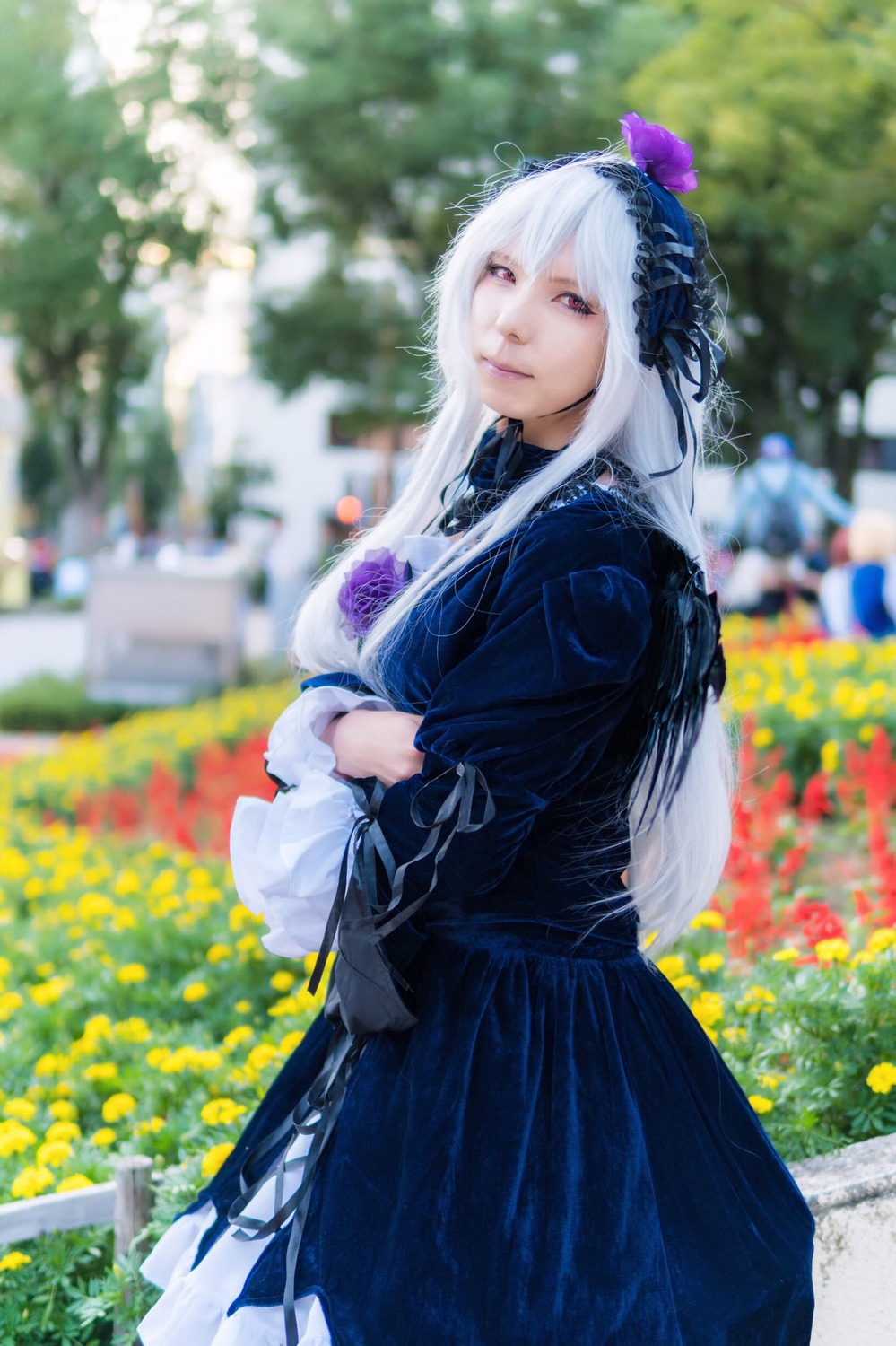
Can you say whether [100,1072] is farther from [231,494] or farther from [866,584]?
[231,494]

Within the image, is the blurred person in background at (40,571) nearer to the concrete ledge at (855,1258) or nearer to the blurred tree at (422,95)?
the blurred tree at (422,95)

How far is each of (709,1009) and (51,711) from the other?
9.89 metres

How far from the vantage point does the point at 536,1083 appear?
5.34ft

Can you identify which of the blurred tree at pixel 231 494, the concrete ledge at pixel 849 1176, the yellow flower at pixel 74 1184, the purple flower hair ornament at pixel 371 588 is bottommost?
the yellow flower at pixel 74 1184

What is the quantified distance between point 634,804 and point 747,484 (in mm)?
8790

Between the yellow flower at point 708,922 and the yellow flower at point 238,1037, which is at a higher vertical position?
the yellow flower at point 708,922

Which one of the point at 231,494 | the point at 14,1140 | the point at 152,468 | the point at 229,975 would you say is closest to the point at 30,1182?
the point at 14,1140

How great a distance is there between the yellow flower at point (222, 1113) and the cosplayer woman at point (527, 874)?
76 cm

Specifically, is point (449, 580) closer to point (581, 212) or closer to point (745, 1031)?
Result: point (581, 212)

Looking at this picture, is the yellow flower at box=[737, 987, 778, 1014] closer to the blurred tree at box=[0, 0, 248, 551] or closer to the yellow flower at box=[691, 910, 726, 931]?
the yellow flower at box=[691, 910, 726, 931]

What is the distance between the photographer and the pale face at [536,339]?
1.73 meters

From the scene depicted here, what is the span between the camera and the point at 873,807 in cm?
405

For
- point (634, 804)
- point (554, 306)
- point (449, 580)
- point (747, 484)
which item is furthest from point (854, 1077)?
point (747, 484)

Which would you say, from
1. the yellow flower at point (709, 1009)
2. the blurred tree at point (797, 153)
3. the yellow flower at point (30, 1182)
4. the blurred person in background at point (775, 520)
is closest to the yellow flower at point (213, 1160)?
the yellow flower at point (30, 1182)
